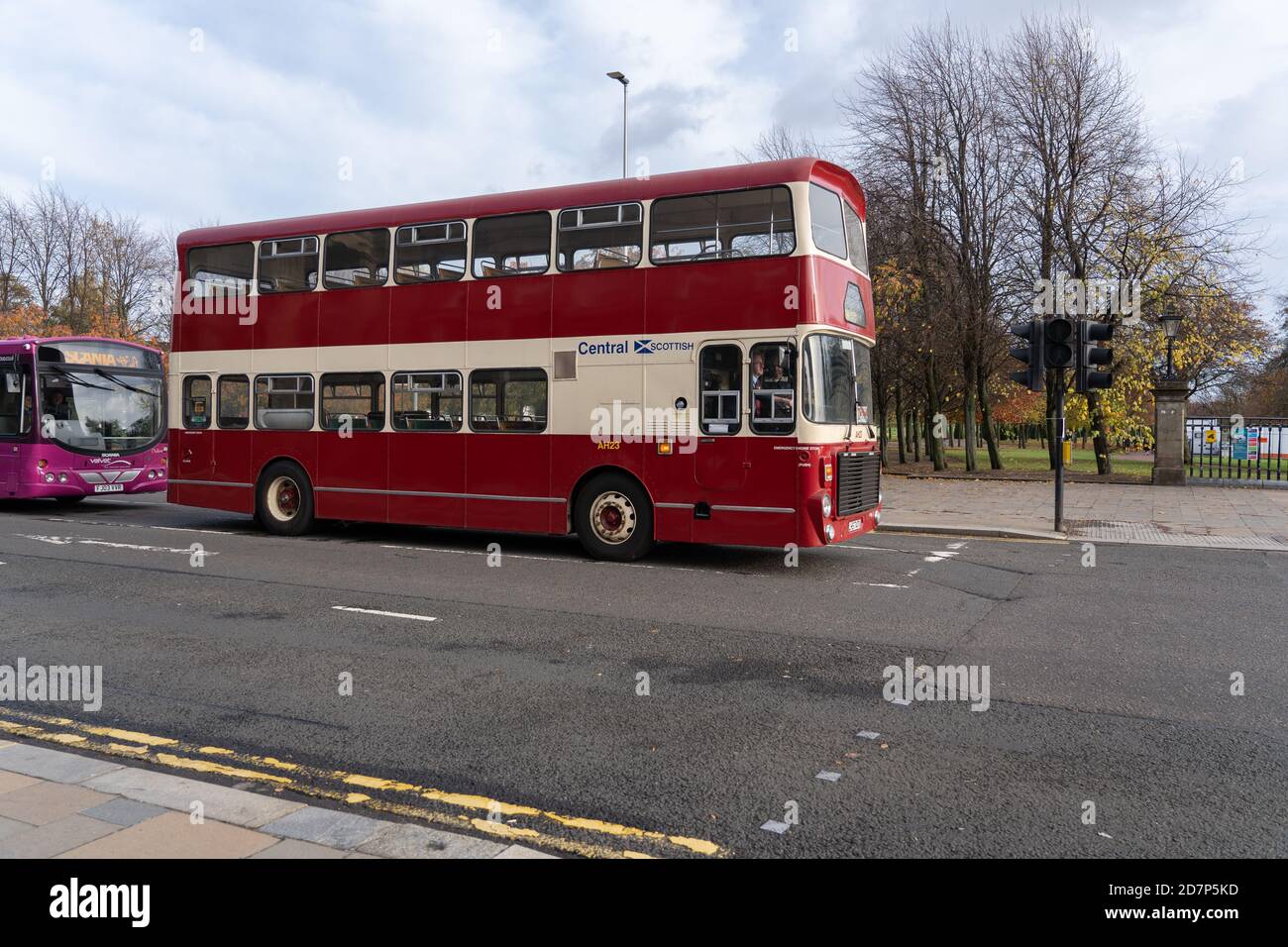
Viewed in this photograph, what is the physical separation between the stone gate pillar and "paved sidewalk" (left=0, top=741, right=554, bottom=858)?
74.1 ft

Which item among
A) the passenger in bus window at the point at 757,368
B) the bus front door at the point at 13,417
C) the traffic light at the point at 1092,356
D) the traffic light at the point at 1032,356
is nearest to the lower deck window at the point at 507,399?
the passenger in bus window at the point at 757,368

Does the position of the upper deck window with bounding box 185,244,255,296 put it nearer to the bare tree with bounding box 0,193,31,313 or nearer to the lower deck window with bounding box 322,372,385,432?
the lower deck window with bounding box 322,372,385,432

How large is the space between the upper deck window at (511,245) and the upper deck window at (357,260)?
4.82 feet

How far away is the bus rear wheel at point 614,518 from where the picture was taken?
1118cm

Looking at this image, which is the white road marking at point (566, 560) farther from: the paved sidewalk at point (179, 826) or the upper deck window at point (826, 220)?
the paved sidewalk at point (179, 826)

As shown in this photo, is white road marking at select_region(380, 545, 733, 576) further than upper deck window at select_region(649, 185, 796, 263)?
Yes

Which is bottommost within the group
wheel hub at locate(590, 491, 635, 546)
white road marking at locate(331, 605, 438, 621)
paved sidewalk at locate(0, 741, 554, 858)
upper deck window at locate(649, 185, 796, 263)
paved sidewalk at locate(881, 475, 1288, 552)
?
paved sidewalk at locate(0, 741, 554, 858)

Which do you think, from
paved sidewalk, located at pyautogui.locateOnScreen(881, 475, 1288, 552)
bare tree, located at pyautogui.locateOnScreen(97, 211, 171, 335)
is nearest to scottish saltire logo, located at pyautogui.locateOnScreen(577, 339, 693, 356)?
paved sidewalk, located at pyautogui.locateOnScreen(881, 475, 1288, 552)

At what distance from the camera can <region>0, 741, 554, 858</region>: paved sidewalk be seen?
350cm

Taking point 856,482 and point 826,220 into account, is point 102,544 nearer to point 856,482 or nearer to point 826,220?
point 856,482

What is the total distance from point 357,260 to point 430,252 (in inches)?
46.3

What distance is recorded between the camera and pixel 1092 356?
13977 mm
